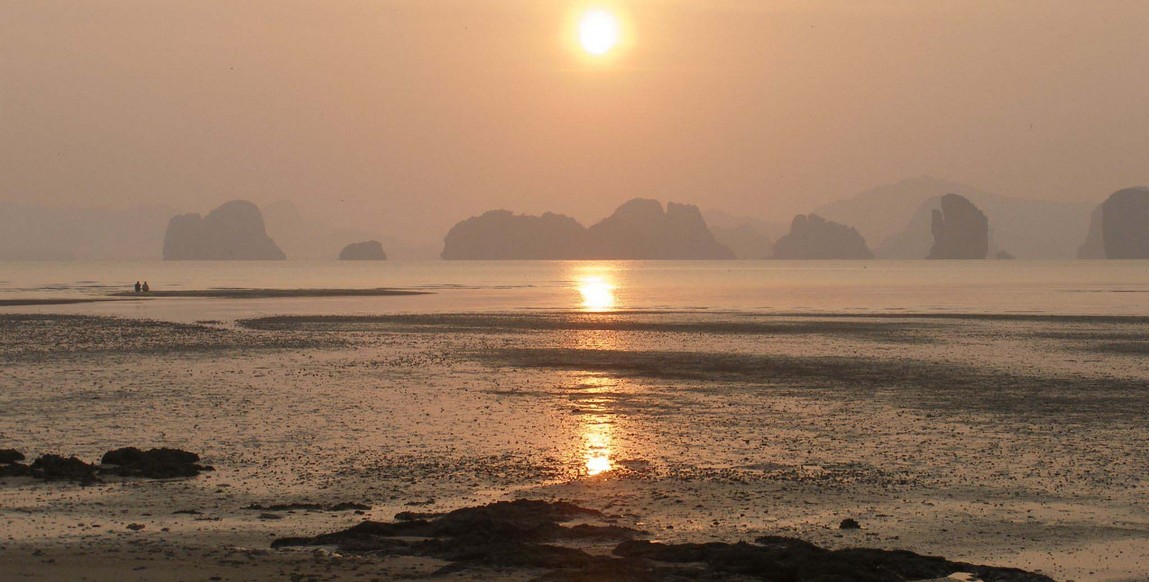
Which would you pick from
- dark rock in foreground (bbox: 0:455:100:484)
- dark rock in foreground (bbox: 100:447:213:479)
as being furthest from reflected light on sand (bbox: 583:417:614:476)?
dark rock in foreground (bbox: 0:455:100:484)

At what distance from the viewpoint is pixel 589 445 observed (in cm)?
2397

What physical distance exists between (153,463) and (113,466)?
0.88m

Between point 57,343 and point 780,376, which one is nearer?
point 780,376

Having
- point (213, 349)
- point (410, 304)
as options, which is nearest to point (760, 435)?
point (213, 349)

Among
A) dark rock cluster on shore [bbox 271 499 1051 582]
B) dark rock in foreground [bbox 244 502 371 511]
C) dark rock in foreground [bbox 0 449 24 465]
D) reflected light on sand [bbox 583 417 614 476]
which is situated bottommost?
dark rock in foreground [bbox 244 502 371 511]

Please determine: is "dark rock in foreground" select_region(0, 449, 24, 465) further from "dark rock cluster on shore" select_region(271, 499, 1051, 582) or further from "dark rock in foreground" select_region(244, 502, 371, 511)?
"dark rock cluster on shore" select_region(271, 499, 1051, 582)

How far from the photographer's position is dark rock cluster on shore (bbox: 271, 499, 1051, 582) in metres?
13.9

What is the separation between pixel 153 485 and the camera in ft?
64.6

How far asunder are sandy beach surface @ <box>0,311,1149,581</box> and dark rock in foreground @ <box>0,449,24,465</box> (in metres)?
1.39

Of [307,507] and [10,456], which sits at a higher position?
[10,456]

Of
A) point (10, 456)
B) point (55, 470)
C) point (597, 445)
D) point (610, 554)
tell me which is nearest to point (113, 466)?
point (55, 470)

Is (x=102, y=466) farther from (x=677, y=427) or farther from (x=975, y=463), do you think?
(x=975, y=463)

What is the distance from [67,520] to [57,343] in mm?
36470

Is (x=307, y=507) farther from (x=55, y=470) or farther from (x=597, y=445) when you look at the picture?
(x=597, y=445)
